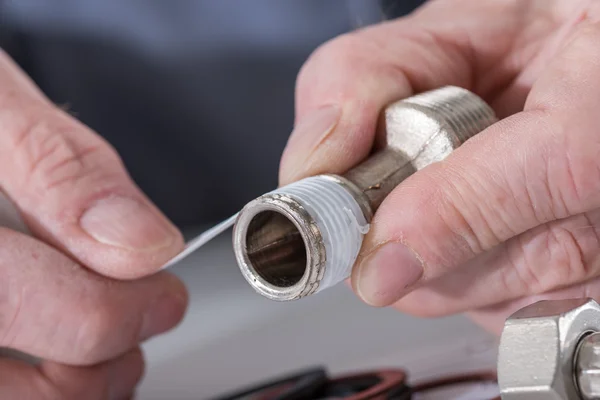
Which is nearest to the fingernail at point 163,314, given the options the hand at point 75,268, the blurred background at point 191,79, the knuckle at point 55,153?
the hand at point 75,268

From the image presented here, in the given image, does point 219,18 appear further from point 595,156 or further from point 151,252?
point 595,156

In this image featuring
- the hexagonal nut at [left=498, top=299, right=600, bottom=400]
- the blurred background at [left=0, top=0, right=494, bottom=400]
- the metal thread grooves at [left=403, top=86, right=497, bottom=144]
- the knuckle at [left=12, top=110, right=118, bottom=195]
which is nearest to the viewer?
the hexagonal nut at [left=498, top=299, right=600, bottom=400]

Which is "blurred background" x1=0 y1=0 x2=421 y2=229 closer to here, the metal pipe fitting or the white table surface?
the white table surface

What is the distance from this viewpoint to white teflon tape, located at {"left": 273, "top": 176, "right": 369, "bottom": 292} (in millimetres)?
→ 351

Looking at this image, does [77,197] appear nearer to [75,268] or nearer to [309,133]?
[75,268]

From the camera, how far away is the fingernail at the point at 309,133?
45cm

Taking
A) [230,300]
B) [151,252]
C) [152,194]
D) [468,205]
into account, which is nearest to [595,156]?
[468,205]

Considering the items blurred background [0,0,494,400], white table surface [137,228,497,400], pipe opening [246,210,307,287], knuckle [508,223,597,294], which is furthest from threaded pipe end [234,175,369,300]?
blurred background [0,0,494,400]

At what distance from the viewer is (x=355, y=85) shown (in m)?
0.48

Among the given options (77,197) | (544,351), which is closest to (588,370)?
(544,351)

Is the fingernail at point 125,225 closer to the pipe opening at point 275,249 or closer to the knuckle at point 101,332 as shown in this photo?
the knuckle at point 101,332

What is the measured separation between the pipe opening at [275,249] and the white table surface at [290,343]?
9.0 inches

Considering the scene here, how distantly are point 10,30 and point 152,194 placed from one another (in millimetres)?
248

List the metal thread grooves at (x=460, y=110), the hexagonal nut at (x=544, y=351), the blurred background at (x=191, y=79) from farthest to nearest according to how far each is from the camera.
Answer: the blurred background at (x=191, y=79), the metal thread grooves at (x=460, y=110), the hexagonal nut at (x=544, y=351)
